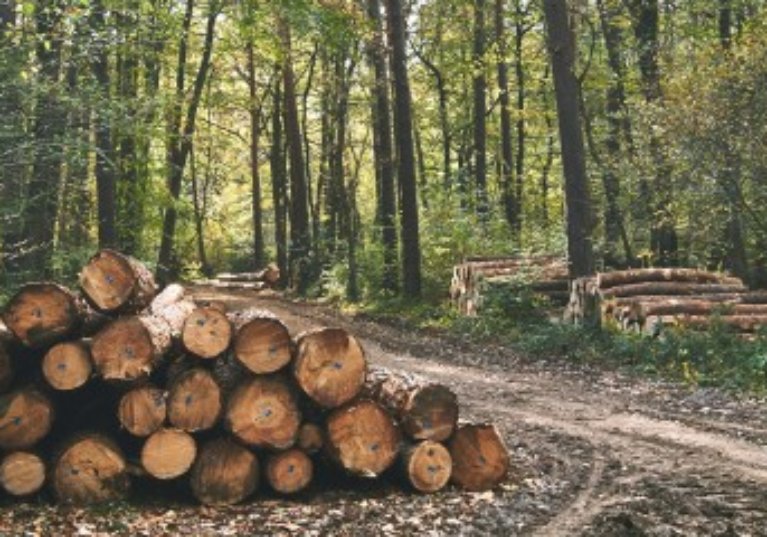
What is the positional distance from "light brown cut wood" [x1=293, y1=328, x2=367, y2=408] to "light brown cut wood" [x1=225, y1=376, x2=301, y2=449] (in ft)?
0.69

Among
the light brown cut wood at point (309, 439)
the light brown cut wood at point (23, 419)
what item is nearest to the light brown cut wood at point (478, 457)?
the light brown cut wood at point (309, 439)

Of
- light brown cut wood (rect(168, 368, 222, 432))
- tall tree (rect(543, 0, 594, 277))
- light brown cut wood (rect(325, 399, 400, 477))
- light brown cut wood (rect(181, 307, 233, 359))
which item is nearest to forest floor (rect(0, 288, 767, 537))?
light brown cut wood (rect(325, 399, 400, 477))

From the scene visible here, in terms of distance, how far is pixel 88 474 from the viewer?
6.52 metres

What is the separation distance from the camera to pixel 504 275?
18688 mm

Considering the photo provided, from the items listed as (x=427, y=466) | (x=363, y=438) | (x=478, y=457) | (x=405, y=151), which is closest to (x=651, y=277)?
(x=405, y=151)

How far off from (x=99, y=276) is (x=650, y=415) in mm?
6045

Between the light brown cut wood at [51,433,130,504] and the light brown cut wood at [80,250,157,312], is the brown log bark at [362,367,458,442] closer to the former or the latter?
the light brown cut wood at [51,433,130,504]

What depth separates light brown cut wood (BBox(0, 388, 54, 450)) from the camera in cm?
655

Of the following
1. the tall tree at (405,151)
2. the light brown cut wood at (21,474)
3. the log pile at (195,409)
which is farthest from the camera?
the tall tree at (405,151)

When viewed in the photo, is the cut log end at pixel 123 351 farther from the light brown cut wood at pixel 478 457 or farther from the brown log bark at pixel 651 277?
the brown log bark at pixel 651 277

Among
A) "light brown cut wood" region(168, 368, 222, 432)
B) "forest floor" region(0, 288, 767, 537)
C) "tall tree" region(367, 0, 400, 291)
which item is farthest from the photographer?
"tall tree" region(367, 0, 400, 291)

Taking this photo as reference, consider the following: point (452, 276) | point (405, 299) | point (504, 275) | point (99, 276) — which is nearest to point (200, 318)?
point (99, 276)

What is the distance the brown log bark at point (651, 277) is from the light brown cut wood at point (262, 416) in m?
9.88

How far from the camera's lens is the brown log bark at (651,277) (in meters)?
15.6
